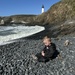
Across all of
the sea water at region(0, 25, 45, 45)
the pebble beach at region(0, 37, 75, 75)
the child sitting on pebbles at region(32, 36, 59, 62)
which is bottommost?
the sea water at region(0, 25, 45, 45)

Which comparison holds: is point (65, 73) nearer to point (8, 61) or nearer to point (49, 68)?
point (49, 68)

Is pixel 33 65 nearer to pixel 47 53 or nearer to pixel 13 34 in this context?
→ pixel 47 53

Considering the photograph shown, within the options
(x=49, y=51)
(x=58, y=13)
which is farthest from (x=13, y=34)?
(x=58, y=13)

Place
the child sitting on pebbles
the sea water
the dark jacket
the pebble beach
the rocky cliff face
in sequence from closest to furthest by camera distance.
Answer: the pebble beach, the child sitting on pebbles, the dark jacket, the sea water, the rocky cliff face

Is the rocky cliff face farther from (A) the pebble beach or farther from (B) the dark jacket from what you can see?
(B) the dark jacket

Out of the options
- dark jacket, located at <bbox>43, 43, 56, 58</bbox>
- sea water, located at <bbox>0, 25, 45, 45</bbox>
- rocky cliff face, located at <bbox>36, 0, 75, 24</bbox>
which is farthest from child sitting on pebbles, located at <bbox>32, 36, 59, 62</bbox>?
rocky cliff face, located at <bbox>36, 0, 75, 24</bbox>

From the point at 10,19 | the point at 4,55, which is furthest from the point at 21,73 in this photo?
the point at 10,19

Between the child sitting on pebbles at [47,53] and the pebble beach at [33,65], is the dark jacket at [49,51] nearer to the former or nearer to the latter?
the child sitting on pebbles at [47,53]

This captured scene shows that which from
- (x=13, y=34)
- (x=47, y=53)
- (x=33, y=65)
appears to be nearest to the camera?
(x=33, y=65)

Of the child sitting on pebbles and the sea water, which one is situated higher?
the child sitting on pebbles

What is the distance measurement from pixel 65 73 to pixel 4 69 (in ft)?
10.0

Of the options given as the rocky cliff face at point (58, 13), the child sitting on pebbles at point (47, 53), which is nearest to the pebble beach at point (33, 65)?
the child sitting on pebbles at point (47, 53)

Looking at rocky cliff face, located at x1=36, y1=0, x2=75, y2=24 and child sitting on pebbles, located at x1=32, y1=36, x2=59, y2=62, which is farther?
rocky cliff face, located at x1=36, y1=0, x2=75, y2=24

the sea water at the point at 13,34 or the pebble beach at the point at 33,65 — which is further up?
the pebble beach at the point at 33,65
